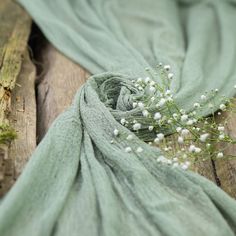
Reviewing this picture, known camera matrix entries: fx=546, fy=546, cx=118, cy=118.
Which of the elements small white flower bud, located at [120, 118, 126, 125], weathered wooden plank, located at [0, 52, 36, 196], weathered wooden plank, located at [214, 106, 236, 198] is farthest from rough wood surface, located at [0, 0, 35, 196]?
weathered wooden plank, located at [214, 106, 236, 198]

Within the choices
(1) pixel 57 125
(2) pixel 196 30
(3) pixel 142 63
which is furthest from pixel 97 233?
(2) pixel 196 30

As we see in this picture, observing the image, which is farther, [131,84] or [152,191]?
[131,84]

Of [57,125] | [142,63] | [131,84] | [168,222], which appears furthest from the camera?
[142,63]

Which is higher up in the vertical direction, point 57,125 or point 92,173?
point 57,125

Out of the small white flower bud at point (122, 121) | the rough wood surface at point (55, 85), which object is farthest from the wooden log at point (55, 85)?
the small white flower bud at point (122, 121)

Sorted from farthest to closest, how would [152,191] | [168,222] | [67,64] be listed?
[67,64]
[152,191]
[168,222]

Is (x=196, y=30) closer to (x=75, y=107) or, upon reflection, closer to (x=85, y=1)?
(x=85, y=1)

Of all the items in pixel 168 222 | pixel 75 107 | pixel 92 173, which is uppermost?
pixel 75 107

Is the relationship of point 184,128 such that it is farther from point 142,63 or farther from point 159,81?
point 142,63
